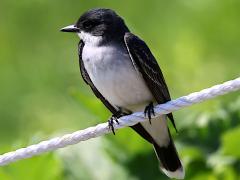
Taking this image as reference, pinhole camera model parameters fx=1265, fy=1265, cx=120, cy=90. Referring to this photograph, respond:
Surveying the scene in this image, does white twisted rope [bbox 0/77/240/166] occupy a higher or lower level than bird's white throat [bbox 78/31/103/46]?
higher

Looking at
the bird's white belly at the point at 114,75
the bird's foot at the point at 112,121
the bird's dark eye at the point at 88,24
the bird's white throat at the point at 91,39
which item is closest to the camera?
the bird's foot at the point at 112,121

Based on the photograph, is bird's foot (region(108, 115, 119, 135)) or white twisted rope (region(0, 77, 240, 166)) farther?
bird's foot (region(108, 115, 119, 135))

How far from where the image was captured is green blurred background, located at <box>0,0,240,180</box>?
24.4 feet

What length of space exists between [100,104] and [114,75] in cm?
84

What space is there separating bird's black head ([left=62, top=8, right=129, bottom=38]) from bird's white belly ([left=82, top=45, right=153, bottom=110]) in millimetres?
148

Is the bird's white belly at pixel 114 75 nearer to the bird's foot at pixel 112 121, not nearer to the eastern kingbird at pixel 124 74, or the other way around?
the eastern kingbird at pixel 124 74

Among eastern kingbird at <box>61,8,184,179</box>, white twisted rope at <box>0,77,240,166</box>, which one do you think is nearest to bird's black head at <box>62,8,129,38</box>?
eastern kingbird at <box>61,8,184,179</box>

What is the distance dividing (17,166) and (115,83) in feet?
3.26

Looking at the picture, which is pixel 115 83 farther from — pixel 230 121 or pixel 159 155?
pixel 230 121

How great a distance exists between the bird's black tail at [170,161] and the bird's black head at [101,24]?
664 mm

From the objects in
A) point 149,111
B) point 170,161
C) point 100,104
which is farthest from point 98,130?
point 100,104

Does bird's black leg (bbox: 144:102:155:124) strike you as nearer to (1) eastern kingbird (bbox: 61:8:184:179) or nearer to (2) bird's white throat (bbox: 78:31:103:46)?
(1) eastern kingbird (bbox: 61:8:184:179)

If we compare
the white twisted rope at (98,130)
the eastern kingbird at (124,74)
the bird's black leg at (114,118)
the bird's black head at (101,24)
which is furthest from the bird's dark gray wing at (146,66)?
the white twisted rope at (98,130)

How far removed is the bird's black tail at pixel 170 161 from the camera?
6.71m
